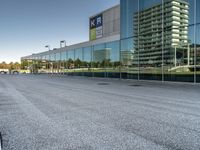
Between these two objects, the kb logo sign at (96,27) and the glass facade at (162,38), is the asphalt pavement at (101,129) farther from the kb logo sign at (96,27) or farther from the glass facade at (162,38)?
the kb logo sign at (96,27)

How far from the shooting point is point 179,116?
891 cm

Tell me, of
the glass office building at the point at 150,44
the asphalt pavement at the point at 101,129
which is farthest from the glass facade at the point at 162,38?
the asphalt pavement at the point at 101,129

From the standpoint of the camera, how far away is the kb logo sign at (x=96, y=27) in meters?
50.2

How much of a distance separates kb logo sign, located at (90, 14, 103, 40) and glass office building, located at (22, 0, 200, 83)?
1.83 meters

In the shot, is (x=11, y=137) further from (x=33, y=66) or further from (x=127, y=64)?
(x=33, y=66)

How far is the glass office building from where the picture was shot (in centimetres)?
2514

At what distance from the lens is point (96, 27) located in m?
52.0

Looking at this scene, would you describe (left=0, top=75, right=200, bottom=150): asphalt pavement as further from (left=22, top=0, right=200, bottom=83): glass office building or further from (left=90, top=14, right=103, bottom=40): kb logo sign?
(left=90, top=14, right=103, bottom=40): kb logo sign

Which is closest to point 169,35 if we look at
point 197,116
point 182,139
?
point 197,116

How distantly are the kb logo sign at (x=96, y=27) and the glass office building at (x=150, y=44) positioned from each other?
5.99 ft

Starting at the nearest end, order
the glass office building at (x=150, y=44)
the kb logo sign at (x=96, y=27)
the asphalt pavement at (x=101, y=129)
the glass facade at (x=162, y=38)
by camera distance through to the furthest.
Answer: the asphalt pavement at (x=101, y=129) → the glass facade at (x=162, y=38) → the glass office building at (x=150, y=44) → the kb logo sign at (x=96, y=27)

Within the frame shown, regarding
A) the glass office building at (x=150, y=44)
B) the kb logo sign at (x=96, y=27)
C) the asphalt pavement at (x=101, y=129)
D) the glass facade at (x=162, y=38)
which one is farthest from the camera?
the kb logo sign at (x=96, y=27)

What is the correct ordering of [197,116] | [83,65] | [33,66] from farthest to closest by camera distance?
[33,66] < [83,65] < [197,116]

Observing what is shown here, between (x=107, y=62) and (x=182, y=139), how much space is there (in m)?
34.2
